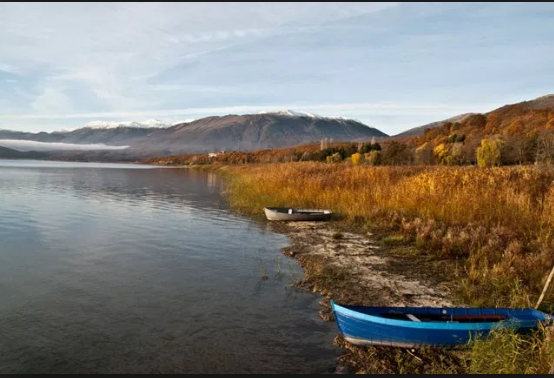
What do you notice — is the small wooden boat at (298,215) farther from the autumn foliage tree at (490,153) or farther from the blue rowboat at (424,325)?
the autumn foliage tree at (490,153)

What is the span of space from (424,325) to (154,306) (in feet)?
20.6

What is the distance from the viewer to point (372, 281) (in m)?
11.6

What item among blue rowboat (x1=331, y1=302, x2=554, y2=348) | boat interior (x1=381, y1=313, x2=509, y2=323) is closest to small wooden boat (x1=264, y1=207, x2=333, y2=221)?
boat interior (x1=381, y1=313, x2=509, y2=323)

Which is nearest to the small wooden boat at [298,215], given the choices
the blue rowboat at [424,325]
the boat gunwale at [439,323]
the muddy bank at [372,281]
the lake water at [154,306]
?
the lake water at [154,306]

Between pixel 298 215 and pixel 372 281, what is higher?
pixel 298 215

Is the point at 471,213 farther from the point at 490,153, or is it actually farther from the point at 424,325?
the point at 490,153

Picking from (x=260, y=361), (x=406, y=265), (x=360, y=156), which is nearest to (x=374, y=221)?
(x=406, y=265)

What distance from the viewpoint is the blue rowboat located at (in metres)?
7.10

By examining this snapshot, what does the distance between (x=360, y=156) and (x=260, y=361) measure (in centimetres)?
5646

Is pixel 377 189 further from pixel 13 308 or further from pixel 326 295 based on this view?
pixel 13 308

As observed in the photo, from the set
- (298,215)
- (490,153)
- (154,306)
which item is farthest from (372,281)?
(490,153)

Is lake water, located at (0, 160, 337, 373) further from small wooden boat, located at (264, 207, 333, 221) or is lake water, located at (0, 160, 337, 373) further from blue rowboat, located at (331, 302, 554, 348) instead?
small wooden boat, located at (264, 207, 333, 221)

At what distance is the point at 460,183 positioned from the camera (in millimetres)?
19500

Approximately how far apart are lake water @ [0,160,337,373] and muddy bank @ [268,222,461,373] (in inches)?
21.0
